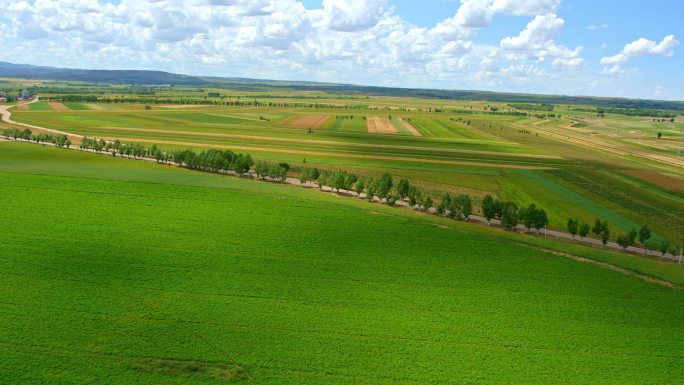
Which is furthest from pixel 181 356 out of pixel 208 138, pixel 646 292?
pixel 208 138

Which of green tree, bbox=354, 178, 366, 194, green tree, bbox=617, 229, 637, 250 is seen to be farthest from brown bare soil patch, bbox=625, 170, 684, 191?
green tree, bbox=354, 178, 366, 194

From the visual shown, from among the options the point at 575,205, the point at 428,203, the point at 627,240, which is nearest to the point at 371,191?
the point at 428,203

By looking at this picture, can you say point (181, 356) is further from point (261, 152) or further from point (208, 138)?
point (208, 138)

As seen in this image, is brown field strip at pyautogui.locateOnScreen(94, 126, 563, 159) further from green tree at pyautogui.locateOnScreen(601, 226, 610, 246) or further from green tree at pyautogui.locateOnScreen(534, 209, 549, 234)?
green tree at pyautogui.locateOnScreen(601, 226, 610, 246)

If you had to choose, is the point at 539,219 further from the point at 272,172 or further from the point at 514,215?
the point at 272,172

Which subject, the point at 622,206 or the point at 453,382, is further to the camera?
the point at 622,206

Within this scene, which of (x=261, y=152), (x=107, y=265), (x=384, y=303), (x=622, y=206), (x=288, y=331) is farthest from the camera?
(x=261, y=152)

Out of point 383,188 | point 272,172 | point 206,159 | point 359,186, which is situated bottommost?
point 359,186
